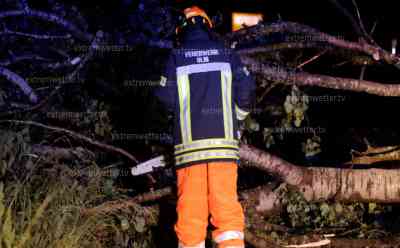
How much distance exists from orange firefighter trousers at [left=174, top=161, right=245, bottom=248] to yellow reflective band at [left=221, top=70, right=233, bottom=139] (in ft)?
0.73

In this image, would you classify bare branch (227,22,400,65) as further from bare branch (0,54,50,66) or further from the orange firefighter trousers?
bare branch (0,54,50,66)

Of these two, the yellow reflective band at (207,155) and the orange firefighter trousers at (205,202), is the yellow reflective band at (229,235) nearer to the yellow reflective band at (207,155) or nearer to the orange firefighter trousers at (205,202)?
the orange firefighter trousers at (205,202)

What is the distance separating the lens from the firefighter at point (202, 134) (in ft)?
9.57

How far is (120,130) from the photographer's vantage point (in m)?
4.66

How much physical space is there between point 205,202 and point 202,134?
472 millimetres

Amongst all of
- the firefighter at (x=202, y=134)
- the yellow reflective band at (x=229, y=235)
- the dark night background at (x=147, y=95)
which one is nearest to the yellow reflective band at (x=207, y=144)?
the firefighter at (x=202, y=134)

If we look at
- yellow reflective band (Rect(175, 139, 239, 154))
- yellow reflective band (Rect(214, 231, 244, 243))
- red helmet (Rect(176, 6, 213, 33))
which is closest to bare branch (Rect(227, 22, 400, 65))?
red helmet (Rect(176, 6, 213, 33))

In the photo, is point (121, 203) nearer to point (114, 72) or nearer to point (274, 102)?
point (114, 72)

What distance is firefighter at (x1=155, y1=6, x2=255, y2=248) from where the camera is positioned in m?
2.92

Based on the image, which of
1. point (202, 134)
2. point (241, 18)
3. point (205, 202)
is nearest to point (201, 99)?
point (202, 134)

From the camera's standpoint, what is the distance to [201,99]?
9.71ft

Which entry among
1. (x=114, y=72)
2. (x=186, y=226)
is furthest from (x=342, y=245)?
(x=114, y=72)

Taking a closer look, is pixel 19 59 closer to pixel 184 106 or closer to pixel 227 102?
pixel 184 106

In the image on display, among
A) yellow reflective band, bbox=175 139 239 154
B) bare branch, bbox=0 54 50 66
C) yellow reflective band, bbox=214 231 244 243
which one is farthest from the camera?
bare branch, bbox=0 54 50 66
